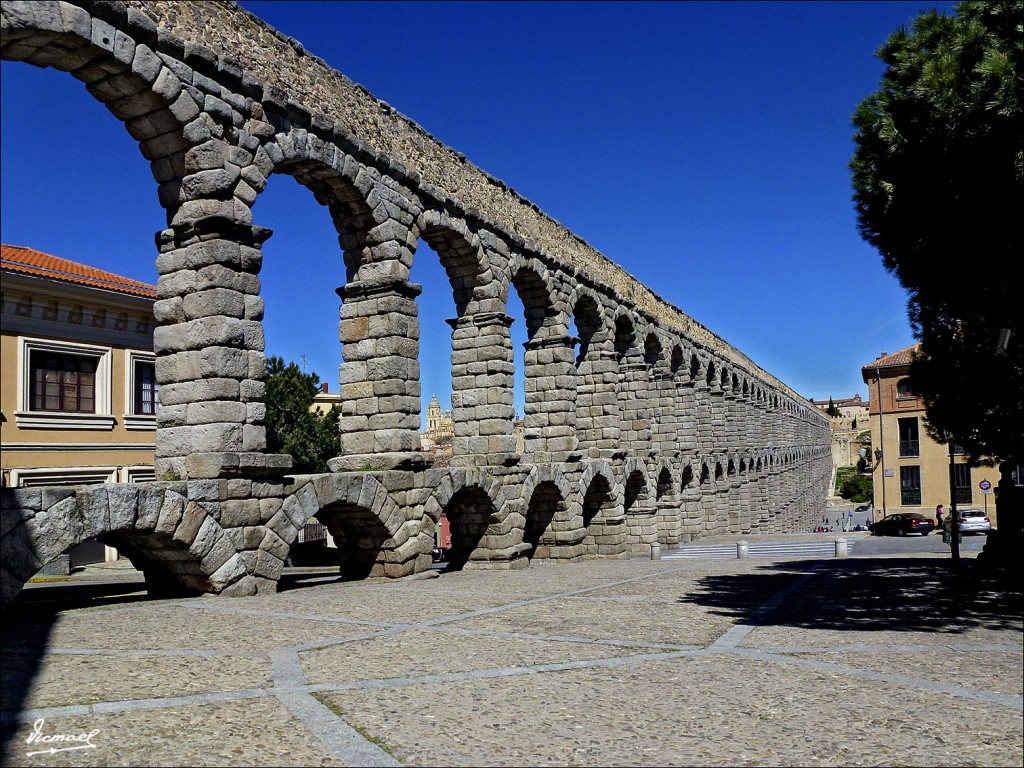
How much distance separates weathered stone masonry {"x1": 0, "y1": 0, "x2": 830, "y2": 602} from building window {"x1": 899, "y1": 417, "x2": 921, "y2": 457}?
26493 millimetres

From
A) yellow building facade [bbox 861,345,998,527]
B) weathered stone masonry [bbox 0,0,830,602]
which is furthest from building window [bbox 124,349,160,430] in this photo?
yellow building facade [bbox 861,345,998,527]

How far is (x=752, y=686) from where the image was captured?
5355mm

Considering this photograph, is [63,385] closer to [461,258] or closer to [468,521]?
[461,258]

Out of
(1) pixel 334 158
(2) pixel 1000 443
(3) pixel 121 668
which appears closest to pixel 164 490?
(3) pixel 121 668

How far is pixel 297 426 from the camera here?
27.5 meters

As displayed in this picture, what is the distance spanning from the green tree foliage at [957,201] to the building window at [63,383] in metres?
17.5

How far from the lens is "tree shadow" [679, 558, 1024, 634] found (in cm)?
754

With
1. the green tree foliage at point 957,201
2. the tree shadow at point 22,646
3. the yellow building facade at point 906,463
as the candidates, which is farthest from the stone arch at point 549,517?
the yellow building facade at point 906,463

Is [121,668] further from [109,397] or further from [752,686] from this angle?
[109,397]

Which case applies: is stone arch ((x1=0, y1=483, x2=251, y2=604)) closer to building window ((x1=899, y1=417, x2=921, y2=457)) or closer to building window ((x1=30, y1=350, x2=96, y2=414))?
building window ((x1=30, y1=350, x2=96, y2=414))

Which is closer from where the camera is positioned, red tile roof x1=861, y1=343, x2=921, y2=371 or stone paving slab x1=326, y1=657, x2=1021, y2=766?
stone paving slab x1=326, y1=657, x2=1021, y2=766

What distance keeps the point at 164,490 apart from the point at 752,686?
601 centimetres

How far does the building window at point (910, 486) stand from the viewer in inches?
1647

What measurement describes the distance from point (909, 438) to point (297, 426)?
30.0m
